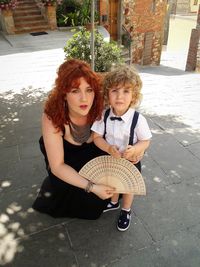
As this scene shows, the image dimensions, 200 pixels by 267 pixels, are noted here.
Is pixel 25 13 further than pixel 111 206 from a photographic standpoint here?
Yes

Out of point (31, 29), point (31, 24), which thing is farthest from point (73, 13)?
point (31, 29)

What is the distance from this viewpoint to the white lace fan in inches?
96.7

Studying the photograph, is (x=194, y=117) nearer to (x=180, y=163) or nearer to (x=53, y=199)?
(x=180, y=163)

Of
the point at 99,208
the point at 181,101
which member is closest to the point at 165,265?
the point at 99,208

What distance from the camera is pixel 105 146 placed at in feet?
8.40

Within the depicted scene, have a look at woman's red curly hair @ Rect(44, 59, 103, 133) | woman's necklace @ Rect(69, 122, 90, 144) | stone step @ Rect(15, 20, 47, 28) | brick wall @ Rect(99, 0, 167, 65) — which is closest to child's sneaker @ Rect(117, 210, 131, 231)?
woman's necklace @ Rect(69, 122, 90, 144)

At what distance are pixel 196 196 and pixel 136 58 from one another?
48.8 feet

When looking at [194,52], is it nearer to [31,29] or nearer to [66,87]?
[31,29]

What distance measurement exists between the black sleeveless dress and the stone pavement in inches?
3.9

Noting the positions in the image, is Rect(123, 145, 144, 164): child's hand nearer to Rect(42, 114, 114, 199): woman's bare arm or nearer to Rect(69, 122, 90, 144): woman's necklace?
Rect(42, 114, 114, 199): woman's bare arm

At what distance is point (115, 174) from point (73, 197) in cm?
61

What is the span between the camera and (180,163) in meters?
3.77

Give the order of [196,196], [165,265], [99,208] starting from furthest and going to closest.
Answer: [196,196]
[99,208]
[165,265]

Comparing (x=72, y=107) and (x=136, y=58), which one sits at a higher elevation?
(x=72, y=107)
